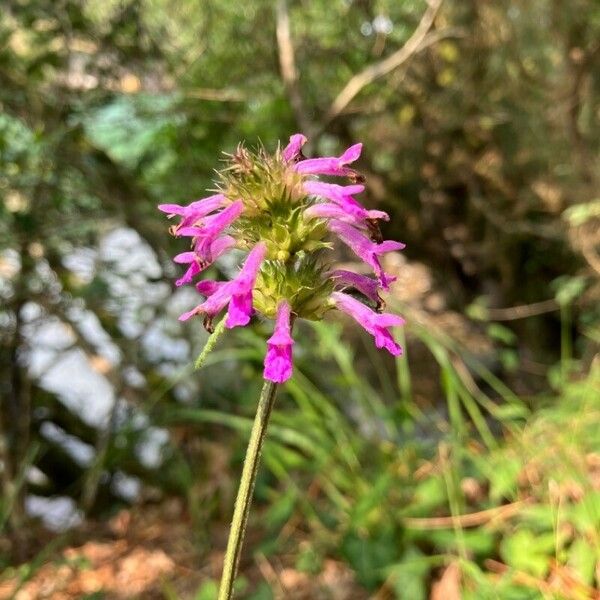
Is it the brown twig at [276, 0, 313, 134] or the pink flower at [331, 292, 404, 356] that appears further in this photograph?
the brown twig at [276, 0, 313, 134]

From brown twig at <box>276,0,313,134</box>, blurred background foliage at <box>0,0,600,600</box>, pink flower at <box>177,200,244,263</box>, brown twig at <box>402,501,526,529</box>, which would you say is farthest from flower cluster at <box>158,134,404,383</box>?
brown twig at <box>276,0,313,134</box>

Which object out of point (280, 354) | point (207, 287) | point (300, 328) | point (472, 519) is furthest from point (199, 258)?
point (300, 328)

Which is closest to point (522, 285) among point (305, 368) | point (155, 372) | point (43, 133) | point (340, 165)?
point (305, 368)

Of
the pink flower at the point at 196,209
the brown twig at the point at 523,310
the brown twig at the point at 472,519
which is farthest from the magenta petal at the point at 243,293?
the brown twig at the point at 523,310

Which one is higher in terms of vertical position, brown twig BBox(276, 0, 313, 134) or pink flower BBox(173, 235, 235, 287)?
brown twig BBox(276, 0, 313, 134)

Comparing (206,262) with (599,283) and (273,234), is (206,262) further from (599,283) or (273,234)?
(599,283)

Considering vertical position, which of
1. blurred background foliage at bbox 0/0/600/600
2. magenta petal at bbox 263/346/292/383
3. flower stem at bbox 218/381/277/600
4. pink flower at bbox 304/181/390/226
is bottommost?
flower stem at bbox 218/381/277/600

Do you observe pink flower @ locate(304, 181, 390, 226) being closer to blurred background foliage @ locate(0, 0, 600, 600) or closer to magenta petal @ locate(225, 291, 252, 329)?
magenta petal @ locate(225, 291, 252, 329)

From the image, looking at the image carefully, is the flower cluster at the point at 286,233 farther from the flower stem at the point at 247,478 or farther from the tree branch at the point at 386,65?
the tree branch at the point at 386,65
